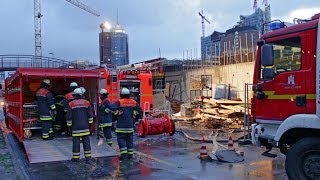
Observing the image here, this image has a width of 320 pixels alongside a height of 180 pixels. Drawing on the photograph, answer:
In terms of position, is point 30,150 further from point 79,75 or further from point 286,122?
point 286,122

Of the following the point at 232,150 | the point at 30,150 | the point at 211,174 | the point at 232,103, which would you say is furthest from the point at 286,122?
the point at 232,103

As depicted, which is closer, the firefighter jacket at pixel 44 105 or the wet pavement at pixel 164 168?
the wet pavement at pixel 164 168

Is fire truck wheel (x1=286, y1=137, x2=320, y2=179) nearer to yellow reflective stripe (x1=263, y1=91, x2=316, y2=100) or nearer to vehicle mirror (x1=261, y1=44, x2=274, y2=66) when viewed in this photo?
yellow reflective stripe (x1=263, y1=91, x2=316, y2=100)

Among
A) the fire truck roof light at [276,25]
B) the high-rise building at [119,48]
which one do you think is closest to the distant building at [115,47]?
the high-rise building at [119,48]

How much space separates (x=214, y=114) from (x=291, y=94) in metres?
10.4

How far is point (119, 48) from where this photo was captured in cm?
3709

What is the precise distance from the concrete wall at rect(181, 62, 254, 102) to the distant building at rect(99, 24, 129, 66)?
8.47 metres

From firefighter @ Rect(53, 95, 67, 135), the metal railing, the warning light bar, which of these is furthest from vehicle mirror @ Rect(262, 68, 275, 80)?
the metal railing

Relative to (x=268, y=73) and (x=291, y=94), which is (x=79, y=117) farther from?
(x=291, y=94)

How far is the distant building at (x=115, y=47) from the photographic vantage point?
106 feet

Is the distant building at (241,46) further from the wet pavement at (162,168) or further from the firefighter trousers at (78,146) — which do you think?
the firefighter trousers at (78,146)

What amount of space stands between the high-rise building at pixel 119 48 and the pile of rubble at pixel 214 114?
15.9 m

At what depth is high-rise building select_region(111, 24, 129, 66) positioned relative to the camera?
34981mm

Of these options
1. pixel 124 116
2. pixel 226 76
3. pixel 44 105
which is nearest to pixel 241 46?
pixel 226 76
